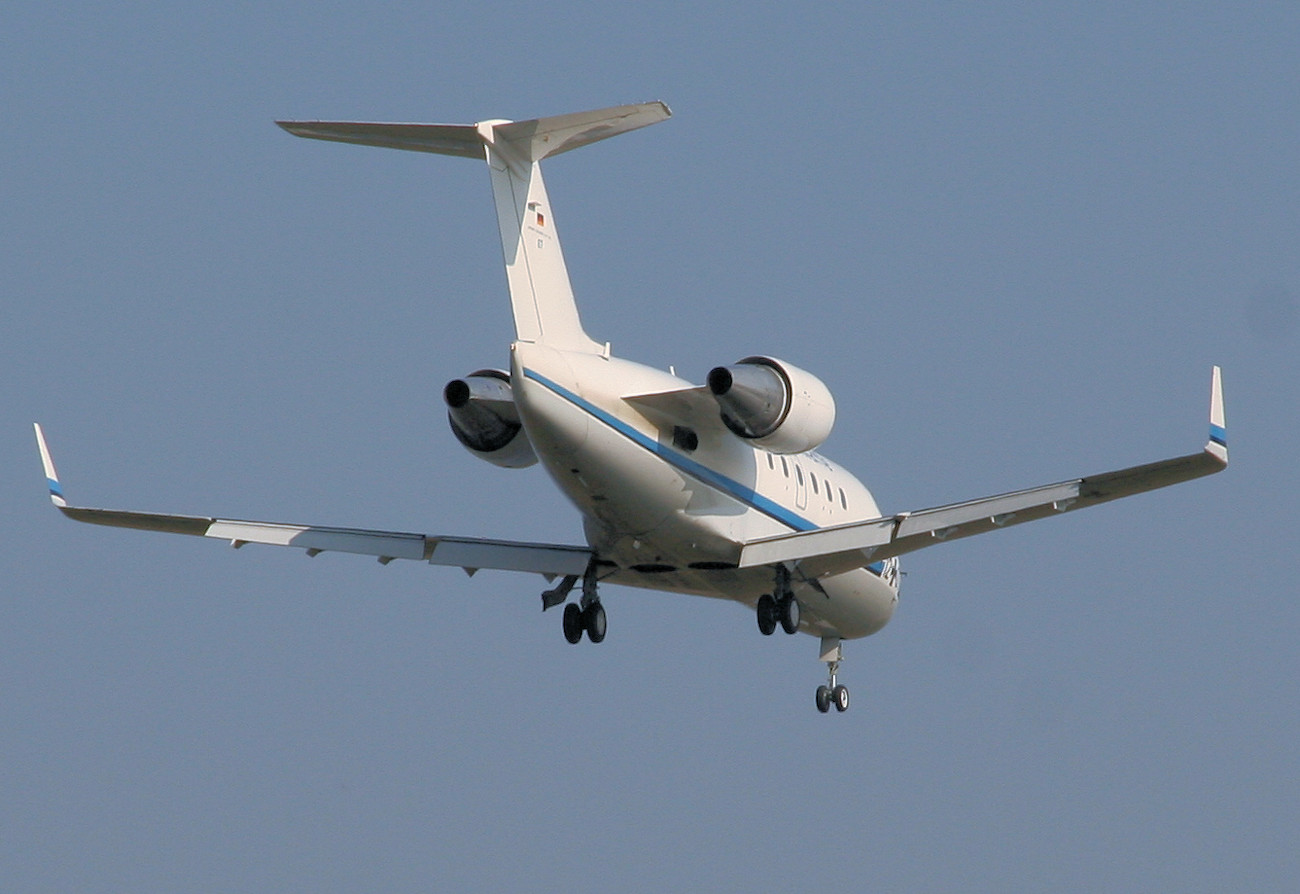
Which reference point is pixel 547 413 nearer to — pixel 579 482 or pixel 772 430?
pixel 579 482

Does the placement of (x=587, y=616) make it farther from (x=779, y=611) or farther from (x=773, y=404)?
(x=773, y=404)

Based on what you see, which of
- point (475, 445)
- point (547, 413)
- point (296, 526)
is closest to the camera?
point (547, 413)

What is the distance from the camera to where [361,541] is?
1161 inches

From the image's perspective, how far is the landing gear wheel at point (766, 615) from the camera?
2797 cm

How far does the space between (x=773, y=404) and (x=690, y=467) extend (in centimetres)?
166

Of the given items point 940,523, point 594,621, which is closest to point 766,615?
point 594,621

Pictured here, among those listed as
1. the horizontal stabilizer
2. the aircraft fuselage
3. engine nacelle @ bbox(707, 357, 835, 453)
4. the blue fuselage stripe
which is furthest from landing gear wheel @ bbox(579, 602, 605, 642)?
the horizontal stabilizer

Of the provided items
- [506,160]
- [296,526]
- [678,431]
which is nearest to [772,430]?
[678,431]

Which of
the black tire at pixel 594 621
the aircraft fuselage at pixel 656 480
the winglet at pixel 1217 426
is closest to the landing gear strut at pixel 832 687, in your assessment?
the aircraft fuselage at pixel 656 480

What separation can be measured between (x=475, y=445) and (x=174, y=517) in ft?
15.8

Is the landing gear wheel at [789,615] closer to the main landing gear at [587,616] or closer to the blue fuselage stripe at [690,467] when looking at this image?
the blue fuselage stripe at [690,467]

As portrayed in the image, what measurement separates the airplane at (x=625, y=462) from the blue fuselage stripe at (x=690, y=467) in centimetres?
2

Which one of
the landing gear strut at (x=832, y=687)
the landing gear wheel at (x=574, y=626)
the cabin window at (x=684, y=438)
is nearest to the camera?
the cabin window at (x=684, y=438)

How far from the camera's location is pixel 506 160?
2619cm
